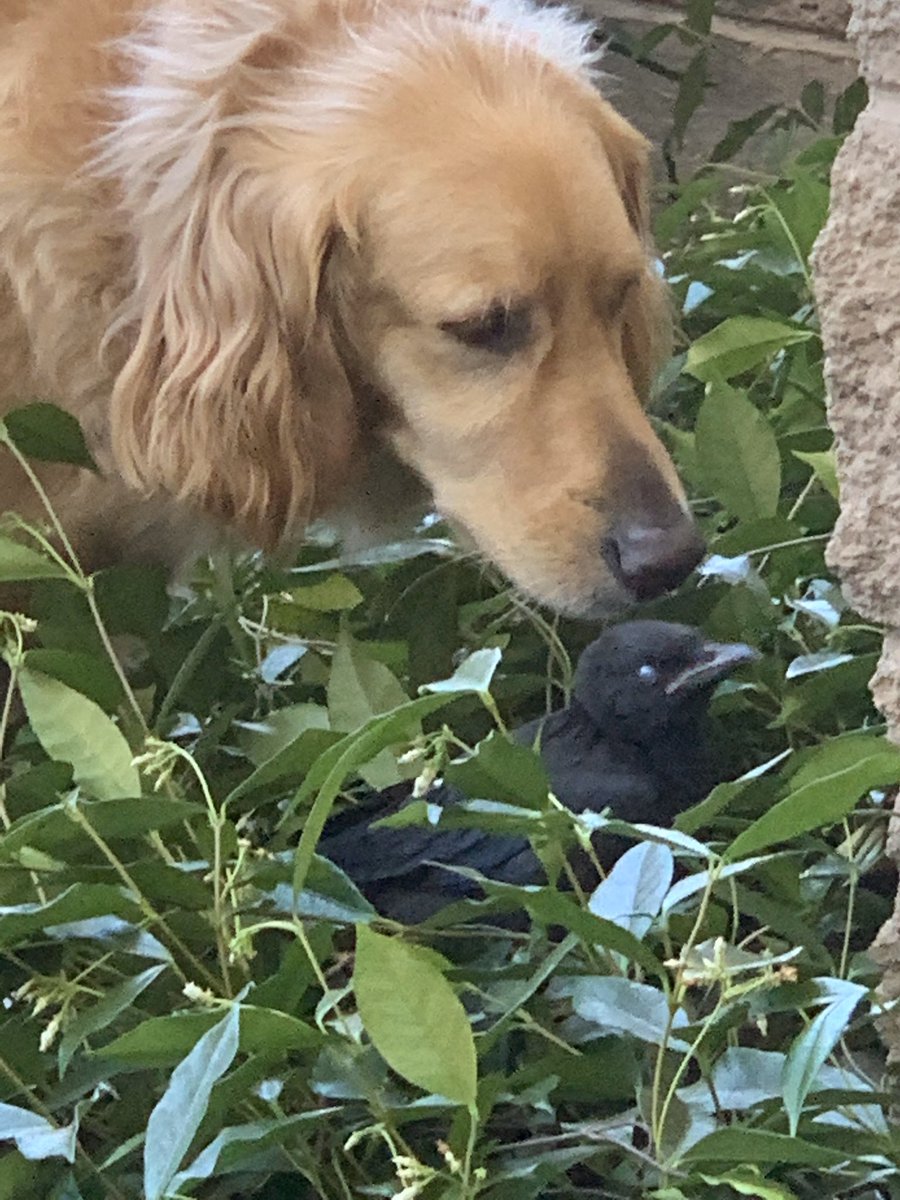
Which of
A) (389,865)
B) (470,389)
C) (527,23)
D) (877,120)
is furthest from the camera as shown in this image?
(527,23)

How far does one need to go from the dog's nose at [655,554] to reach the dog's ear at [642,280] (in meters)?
0.25

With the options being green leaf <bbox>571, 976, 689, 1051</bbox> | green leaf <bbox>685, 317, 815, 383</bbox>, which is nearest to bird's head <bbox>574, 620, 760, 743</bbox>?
green leaf <bbox>685, 317, 815, 383</bbox>

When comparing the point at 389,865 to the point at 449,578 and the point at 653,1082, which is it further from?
the point at 449,578

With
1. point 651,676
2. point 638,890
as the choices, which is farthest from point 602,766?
point 638,890

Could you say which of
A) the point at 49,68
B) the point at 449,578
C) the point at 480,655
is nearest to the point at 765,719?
the point at 449,578

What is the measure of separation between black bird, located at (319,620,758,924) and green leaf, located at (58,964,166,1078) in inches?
7.3

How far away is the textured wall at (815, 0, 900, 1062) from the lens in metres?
0.73

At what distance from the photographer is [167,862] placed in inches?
27.4

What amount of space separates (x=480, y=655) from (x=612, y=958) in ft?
0.51

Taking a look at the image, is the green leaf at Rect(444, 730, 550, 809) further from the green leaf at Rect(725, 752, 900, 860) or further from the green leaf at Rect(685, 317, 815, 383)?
the green leaf at Rect(685, 317, 815, 383)

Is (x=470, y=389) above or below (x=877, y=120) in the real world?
below

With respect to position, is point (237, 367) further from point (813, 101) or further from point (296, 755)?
point (813, 101)

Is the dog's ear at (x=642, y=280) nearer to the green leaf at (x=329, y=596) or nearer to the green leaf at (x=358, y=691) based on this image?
the green leaf at (x=329, y=596)

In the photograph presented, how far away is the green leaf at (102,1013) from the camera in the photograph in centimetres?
65
